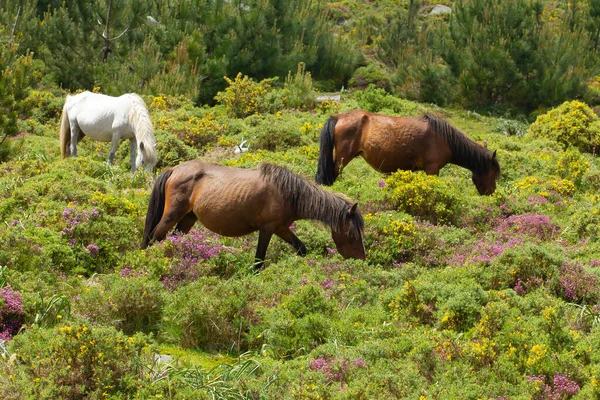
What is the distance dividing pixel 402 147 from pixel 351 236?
3.86m

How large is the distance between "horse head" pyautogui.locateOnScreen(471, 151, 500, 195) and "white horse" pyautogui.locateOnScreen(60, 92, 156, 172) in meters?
5.46

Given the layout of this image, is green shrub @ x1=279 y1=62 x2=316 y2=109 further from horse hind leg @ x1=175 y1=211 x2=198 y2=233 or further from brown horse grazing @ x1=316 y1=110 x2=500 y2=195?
horse hind leg @ x1=175 y1=211 x2=198 y2=233

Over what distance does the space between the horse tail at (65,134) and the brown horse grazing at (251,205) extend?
631 centimetres

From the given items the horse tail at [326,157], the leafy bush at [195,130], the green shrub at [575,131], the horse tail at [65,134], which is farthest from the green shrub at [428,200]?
the horse tail at [65,134]

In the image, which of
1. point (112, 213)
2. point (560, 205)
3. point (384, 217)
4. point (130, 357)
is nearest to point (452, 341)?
point (130, 357)

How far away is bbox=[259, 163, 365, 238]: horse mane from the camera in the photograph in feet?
28.8

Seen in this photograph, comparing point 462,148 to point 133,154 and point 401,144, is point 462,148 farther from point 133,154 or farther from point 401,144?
point 133,154

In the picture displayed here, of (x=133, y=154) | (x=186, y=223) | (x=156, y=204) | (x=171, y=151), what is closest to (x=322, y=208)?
(x=186, y=223)

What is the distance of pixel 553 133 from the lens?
1725 centimetres

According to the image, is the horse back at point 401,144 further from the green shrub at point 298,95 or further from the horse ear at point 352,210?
the green shrub at point 298,95

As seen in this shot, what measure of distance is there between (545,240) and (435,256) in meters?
1.72

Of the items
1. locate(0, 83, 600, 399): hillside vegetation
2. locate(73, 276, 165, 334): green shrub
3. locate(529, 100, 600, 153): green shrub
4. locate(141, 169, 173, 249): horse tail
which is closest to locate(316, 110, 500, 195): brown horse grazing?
locate(0, 83, 600, 399): hillside vegetation

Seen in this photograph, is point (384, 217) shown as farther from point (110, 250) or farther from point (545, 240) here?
point (110, 250)

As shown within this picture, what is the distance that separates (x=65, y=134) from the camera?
1524 cm
